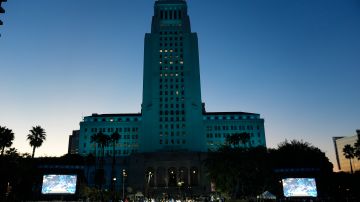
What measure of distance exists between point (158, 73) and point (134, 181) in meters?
49.6

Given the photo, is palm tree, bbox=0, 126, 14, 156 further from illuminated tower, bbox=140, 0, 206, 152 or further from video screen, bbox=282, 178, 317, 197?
illuminated tower, bbox=140, 0, 206, 152

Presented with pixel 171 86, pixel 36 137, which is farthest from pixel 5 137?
pixel 171 86

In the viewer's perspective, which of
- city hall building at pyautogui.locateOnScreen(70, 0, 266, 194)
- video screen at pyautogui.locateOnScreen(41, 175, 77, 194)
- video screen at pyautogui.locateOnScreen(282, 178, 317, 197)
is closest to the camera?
video screen at pyautogui.locateOnScreen(282, 178, 317, 197)

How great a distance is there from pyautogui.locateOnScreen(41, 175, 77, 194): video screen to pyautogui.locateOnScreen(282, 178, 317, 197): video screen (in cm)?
5193

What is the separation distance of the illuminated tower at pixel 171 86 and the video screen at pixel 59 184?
54.9 m

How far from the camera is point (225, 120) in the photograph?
527 ft

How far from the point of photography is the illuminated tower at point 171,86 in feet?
431

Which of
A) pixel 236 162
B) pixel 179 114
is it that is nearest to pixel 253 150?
pixel 236 162

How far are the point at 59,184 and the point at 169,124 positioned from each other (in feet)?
205

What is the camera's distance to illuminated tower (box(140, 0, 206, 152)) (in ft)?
431

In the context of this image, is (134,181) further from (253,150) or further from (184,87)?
(253,150)

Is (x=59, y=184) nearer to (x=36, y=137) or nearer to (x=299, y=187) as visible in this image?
(x=36, y=137)

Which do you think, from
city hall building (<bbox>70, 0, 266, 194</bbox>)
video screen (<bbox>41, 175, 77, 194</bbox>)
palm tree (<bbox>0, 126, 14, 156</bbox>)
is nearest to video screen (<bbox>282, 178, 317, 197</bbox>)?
city hall building (<bbox>70, 0, 266, 194</bbox>)

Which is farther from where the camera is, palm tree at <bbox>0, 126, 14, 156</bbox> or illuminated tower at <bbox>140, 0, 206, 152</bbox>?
illuminated tower at <bbox>140, 0, 206, 152</bbox>
